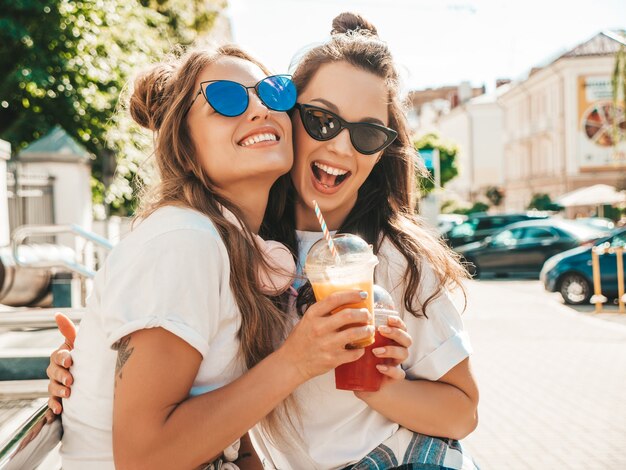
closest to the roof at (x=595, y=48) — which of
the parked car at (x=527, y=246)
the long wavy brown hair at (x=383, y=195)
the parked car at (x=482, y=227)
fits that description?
the parked car at (x=482, y=227)

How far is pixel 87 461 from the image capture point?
175 cm

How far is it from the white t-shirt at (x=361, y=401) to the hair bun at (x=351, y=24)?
0.95 meters

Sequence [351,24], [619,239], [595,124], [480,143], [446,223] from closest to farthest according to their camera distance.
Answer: [351,24] < [619,239] < [446,223] < [595,124] < [480,143]

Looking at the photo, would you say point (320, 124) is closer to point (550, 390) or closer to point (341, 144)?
point (341, 144)

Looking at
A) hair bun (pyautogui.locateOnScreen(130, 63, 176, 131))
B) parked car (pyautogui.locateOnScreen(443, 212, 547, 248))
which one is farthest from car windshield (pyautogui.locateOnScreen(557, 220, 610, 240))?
hair bun (pyautogui.locateOnScreen(130, 63, 176, 131))

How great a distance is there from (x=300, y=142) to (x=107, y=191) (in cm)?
1260

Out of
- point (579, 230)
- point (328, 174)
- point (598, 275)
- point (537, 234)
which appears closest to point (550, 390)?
point (328, 174)

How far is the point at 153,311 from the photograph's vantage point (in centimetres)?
151

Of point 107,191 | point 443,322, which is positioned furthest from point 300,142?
point 107,191

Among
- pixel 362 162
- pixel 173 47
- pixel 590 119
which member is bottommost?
pixel 362 162

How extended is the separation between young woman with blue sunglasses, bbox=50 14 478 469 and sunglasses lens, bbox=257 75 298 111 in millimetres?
116

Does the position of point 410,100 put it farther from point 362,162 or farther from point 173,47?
point 173,47

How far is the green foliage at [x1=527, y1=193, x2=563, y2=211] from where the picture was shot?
38.1 m

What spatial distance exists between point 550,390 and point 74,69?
32.9 feet
